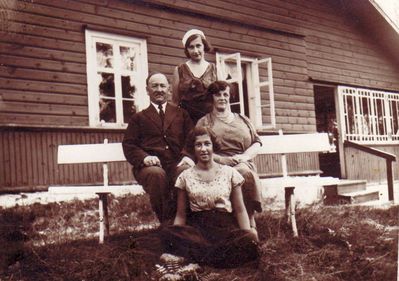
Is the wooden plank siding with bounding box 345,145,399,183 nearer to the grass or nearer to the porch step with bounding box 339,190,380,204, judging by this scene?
the porch step with bounding box 339,190,380,204

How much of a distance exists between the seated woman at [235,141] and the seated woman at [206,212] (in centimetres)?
21

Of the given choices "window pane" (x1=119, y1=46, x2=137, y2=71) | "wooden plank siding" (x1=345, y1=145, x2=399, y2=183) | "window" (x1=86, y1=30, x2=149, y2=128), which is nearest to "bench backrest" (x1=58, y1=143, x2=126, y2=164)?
"window" (x1=86, y1=30, x2=149, y2=128)

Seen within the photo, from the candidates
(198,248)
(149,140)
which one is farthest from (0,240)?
(198,248)

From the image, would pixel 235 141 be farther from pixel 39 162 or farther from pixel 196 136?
pixel 39 162

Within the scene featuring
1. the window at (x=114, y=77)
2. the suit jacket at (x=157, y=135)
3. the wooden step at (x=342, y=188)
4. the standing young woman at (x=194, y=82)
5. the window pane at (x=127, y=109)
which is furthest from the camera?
the wooden step at (x=342, y=188)

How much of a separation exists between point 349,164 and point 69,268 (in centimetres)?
Answer: 788

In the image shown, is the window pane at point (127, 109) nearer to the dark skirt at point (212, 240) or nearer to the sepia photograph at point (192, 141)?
the sepia photograph at point (192, 141)

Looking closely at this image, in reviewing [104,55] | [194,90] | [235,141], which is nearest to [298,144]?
[235,141]

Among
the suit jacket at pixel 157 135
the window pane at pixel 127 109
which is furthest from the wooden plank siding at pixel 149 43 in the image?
the suit jacket at pixel 157 135

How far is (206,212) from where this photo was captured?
310 centimetres

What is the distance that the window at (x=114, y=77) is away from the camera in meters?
6.48

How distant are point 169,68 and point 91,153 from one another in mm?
3440

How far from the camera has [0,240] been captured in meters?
3.64

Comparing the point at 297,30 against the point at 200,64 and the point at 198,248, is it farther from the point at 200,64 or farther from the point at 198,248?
the point at 198,248
